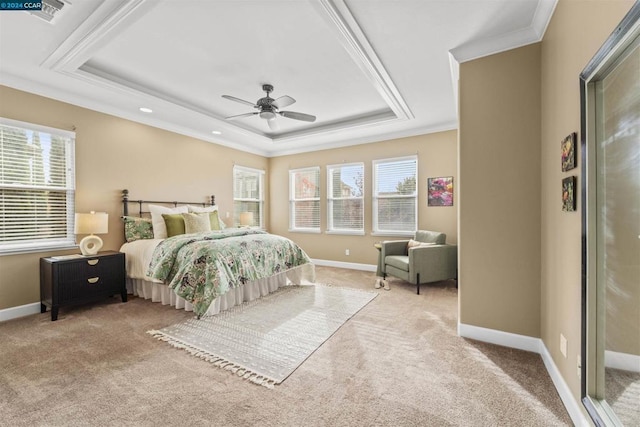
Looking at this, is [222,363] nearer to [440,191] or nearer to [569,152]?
[569,152]

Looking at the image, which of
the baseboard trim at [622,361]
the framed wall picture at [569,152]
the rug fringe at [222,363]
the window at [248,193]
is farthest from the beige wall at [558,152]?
the window at [248,193]

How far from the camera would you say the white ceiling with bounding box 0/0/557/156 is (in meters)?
2.23

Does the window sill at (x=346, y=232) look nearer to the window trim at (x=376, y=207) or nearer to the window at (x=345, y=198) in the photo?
the window at (x=345, y=198)

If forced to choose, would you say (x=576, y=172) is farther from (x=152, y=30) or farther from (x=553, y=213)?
(x=152, y=30)

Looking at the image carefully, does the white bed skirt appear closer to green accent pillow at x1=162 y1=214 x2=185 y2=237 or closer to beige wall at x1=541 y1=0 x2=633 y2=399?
green accent pillow at x1=162 y1=214 x2=185 y2=237

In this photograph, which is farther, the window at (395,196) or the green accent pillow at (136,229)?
the window at (395,196)

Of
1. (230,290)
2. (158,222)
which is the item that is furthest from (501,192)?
(158,222)

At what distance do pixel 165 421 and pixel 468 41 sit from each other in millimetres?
→ 3627

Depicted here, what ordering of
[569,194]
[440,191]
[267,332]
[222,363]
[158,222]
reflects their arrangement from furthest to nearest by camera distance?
1. [440,191]
2. [158,222]
3. [267,332]
4. [222,363]
5. [569,194]

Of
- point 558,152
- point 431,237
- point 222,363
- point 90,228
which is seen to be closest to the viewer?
point 558,152

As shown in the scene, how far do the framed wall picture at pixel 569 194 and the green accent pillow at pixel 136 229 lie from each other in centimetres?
473

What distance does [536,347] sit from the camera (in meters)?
2.36

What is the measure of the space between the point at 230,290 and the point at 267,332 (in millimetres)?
950

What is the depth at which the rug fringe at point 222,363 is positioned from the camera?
1.99 meters
